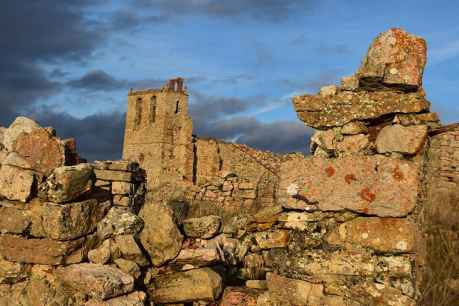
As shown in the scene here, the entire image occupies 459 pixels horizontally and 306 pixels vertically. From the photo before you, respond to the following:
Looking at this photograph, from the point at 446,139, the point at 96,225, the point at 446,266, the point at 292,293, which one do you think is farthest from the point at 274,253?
the point at 446,139

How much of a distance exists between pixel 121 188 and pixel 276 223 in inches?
72.8

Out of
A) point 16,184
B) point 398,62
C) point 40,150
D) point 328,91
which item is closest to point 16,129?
point 40,150

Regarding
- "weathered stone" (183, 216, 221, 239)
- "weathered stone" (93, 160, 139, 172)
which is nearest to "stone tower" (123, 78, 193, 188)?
"weathered stone" (93, 160, 139, 172)

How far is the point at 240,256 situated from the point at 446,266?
7.06 feet

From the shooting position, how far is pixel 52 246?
478 cm

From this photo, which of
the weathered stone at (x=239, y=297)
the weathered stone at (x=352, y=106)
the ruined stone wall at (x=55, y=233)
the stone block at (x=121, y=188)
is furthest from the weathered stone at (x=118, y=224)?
the weathered stone at (x=352, y=106)

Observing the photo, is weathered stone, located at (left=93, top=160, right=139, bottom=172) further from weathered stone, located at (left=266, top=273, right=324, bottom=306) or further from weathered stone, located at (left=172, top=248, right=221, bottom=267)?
weathered stone, located at (left=266, top=273, right=324, bottom=306)

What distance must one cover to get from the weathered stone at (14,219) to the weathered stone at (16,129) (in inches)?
24.7

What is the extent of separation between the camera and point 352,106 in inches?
176

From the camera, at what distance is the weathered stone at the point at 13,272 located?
4.82 metres

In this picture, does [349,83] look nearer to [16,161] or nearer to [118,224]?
[118,224]

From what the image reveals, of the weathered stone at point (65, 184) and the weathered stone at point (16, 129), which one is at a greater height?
the weathered stone at point (16, 129)

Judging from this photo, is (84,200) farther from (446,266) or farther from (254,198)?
(254,198)

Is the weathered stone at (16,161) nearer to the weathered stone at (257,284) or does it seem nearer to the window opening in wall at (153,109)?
the weathered stone at (257,284)
